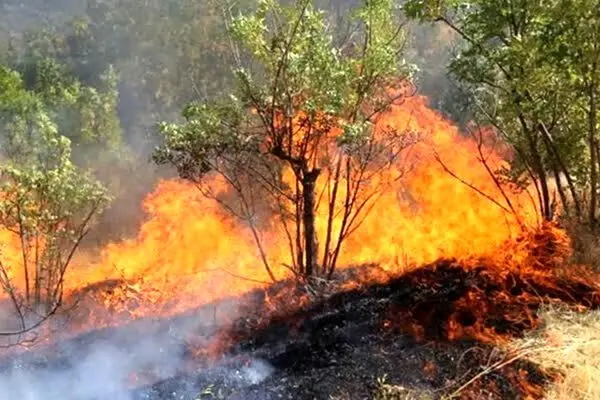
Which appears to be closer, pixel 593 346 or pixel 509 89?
pixel 593 346

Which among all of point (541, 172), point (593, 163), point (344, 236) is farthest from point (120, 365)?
point (593, 163)

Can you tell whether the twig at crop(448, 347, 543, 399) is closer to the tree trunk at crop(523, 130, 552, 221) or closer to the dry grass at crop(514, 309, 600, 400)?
the dry grass at crop(514, 309, 600, 400)

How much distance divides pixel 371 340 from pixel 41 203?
8652 millimetres

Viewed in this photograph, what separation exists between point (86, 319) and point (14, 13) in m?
29.9

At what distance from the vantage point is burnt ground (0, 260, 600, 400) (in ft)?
31.4

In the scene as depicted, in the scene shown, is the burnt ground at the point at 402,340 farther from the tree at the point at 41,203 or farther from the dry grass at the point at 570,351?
the tree at the point at 41,203

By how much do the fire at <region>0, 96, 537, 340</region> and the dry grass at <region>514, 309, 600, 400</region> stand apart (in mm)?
3691

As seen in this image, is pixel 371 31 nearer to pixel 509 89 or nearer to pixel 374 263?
pixel 509 89

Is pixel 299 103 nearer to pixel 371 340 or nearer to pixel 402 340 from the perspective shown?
pixel 371 340

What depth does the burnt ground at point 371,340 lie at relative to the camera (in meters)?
9.56

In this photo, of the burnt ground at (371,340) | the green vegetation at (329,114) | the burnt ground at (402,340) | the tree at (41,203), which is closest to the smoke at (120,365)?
the burnt ground at (371,340)

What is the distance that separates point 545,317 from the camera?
10.4m

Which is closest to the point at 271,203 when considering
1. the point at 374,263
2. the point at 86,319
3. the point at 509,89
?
the point at 374,263

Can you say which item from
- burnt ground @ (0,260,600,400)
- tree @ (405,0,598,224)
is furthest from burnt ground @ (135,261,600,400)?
tree @ (405,0,598,224)
